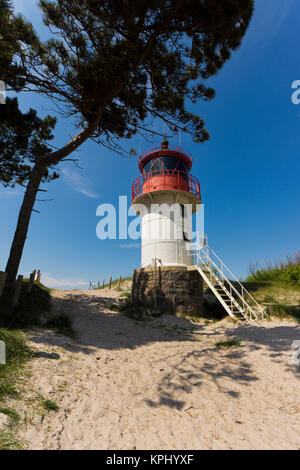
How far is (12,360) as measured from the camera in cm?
446

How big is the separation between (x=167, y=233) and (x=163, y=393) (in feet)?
32.7

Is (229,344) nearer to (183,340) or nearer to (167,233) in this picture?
(183,340)

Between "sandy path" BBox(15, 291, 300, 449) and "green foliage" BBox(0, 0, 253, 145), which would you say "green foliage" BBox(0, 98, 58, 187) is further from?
"sandy path" BBox(15, 291, 300, 449)

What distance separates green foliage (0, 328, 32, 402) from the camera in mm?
3604

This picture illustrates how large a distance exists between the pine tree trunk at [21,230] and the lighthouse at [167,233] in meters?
6.70

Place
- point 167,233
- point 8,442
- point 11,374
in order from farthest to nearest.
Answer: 1. point 167,233
2. point 11,374
3. point 8,442

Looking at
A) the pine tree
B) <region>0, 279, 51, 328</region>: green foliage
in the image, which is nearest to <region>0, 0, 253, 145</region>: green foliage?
the pine tree

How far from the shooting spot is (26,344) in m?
5.37

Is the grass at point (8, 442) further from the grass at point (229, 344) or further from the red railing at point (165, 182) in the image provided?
the red railing at point (165, 182)

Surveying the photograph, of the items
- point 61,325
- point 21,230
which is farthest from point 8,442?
point 21,230

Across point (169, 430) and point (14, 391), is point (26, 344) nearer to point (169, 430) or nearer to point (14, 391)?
point (14, 391)

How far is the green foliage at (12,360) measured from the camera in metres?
3.60

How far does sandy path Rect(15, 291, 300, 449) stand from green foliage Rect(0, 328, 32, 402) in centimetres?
30
